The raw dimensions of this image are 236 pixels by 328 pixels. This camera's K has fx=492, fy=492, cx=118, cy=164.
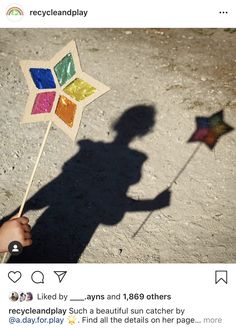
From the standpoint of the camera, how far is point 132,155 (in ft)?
19.5

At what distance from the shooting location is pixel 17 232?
323cm

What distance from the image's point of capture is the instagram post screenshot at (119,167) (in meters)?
3.34

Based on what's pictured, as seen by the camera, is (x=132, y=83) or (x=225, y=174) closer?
(x=225, y=174)

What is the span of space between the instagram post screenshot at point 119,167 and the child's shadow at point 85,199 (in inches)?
0.6
